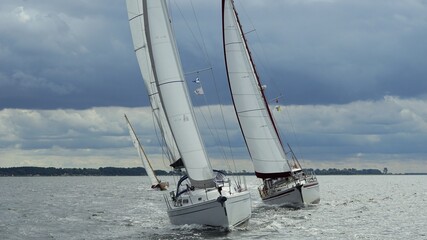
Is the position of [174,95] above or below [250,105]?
below

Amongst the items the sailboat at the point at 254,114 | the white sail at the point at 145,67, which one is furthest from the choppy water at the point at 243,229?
the white sail at the point at 145,67

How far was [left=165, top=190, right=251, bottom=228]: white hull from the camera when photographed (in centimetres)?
3931

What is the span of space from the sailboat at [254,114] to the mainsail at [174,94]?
20.7 m

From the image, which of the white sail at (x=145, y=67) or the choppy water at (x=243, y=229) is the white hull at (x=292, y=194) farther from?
the white sail at (x=145, y=67)

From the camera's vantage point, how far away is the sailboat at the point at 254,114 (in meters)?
62.8

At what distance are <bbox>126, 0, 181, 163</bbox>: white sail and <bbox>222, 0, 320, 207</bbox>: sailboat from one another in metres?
9.93

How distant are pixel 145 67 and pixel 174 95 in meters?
14.9

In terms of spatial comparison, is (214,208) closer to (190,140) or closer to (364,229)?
(190,140)

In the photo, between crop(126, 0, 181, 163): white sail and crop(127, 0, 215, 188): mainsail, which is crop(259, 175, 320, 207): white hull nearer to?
crop(126, 0, 181, 163): white sail

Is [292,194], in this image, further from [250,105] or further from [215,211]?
[215,211]

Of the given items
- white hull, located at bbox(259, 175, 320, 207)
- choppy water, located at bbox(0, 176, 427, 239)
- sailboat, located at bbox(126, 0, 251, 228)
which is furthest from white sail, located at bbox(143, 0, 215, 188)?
→ white hull, located at bbox(259, 175, 320, 207)

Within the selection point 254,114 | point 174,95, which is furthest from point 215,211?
point 254,114

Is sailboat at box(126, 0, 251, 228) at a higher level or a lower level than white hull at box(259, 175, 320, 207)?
higher

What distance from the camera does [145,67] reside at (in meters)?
56.3
